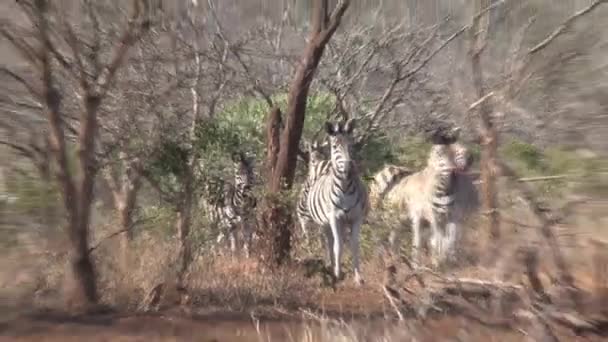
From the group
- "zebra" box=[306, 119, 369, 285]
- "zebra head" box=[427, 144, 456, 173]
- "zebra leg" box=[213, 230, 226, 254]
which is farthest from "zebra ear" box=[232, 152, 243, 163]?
"zebra head" box=[427, 144, 456, 173]

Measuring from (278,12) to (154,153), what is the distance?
33.4 ft

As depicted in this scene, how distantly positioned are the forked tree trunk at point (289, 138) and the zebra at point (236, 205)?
1.89 ft

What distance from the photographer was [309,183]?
13805 mm

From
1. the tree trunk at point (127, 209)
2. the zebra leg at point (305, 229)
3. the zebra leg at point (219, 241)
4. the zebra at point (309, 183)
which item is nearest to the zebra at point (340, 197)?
the zebra at point (309, 183)

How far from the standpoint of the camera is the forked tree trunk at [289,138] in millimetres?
11837

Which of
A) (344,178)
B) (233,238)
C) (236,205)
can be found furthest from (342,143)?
(233,238)

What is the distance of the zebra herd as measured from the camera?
472 inches

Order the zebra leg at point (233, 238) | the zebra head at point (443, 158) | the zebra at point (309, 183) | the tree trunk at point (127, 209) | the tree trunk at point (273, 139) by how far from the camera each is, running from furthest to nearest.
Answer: the zebra head at point (443, 158) < the zebra leg at point (233, 238) < the zebra at point (309, 183) < the tree trunk at point (273, 139) < the tree trunk at point (127, 209)

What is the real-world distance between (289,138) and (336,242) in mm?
1608

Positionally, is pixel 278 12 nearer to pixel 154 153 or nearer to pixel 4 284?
pixel 154 153

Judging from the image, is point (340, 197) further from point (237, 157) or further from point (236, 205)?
point (237, 157)

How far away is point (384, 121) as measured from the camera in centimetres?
1878

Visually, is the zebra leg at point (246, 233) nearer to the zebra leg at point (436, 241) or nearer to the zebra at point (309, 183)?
the zebra at point (309, 183)

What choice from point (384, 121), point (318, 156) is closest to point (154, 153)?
point (318, 156)
